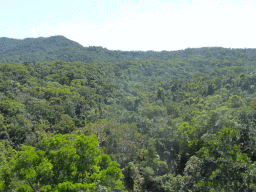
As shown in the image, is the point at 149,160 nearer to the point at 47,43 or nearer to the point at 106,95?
the point at 106,95

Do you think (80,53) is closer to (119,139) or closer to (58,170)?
(119,139)

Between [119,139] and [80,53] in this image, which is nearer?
[119,139]

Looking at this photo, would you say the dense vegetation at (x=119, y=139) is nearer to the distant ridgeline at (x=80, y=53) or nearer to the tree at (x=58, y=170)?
the tree at (x=58, y=170)

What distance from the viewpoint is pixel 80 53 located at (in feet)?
478

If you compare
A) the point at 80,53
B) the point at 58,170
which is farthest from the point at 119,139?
the point at 80,53

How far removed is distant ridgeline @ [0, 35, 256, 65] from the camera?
407 feet

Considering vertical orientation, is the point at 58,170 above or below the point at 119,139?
above

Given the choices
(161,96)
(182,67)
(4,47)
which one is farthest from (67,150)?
(4,47)

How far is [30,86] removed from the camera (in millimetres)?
53250

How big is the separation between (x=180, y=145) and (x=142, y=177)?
588 cm

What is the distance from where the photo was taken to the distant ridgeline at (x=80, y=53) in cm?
12406

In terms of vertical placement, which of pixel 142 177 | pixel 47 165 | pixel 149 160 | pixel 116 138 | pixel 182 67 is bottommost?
pixel 142 177

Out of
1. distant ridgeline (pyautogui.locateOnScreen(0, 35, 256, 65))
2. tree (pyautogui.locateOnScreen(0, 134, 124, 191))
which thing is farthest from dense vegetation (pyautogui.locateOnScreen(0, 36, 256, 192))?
distant ridgeline (pyautogui.locateOnScreen(0, 35, 256, 65))

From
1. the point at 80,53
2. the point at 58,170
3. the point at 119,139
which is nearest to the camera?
the point at 58,170
